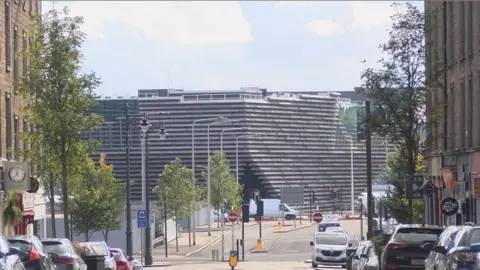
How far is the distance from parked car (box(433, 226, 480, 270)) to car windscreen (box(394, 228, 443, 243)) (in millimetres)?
5108

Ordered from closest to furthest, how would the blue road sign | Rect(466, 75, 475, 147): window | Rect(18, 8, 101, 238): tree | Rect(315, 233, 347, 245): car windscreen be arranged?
Rect(18, 8, 101, 238): tree → Rect(466, 75, 475, 147): window → the blue road sign → Rect(315, 233, 347, 245): car windscreen

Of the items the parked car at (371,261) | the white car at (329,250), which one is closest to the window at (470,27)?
the parked car at (371,261)

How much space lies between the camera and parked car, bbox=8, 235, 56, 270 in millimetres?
24750

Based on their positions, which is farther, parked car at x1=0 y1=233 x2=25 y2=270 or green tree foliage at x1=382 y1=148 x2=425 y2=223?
green tree foliage at x1=382 y1=148 x2=425 y2=223

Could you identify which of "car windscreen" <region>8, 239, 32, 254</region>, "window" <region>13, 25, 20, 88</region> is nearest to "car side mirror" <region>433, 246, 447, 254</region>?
"car windscreen" <region>8, 239, 32, 254</region>

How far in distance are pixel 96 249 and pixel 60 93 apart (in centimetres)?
625

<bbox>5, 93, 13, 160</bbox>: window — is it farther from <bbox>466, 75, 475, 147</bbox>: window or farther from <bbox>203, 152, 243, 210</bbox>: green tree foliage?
Result: <bbox>203, 152, 243, 210</bbox>: green tree foliage

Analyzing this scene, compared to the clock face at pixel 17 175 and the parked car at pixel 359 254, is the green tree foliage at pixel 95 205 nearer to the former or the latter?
the clock face at pixel 17 175

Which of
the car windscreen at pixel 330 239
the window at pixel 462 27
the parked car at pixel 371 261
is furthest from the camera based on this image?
the car windscreen at pixel 330 239

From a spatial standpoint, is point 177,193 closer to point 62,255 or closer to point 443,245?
point 62,255

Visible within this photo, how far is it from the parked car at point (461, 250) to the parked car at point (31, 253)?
7.86m

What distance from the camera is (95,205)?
63406 millimetres

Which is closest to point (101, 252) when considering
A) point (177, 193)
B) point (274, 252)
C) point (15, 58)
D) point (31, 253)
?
point (31, 253)

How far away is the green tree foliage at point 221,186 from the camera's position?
10831 cm
